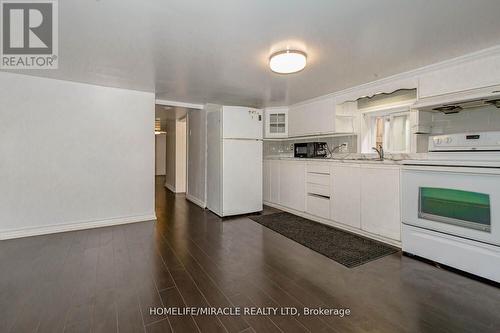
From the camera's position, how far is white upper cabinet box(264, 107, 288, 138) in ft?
15.8

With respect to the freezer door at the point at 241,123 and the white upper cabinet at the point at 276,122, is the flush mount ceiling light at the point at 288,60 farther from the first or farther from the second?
the white upper cabinet at the point at 276,122

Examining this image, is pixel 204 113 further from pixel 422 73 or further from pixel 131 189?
pixel 422 73

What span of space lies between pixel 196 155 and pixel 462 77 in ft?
14.6

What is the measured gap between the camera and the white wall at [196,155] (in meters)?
4.75

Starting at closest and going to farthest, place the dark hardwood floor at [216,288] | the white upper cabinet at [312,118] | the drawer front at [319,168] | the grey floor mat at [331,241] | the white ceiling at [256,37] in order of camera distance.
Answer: the dark hardwood floor at [216,288]
the white ceiling at [256,37]
the grey floor mat at [331,241]
the drawer front at [319,168]
the white upper cabinet at [312,118]

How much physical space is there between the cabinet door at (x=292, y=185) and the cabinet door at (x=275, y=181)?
10 centimetres

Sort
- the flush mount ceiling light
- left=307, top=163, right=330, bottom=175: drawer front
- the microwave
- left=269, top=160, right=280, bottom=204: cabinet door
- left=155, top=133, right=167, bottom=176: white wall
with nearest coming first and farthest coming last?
the flush mount ceiling light, left=307, top=163, right=330, bottom=175: drawer front, the microwave, left=269, top=160, right=280, bottom=204: cabinet door, left=155, top=133, right=167, bottom=176: white wall

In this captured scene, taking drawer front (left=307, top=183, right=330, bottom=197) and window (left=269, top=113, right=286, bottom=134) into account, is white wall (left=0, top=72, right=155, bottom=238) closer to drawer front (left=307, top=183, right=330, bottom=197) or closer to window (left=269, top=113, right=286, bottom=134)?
window (left=269, top=113, right=286, bottom=134)

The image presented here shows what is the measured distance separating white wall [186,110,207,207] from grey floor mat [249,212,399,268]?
1610 mm

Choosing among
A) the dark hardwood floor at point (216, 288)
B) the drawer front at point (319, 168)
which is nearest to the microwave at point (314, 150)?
the drawer front at point (319, 168)

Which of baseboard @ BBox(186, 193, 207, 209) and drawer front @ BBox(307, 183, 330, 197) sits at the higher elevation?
drawer front @ BBox(307, 183, 330, 197)

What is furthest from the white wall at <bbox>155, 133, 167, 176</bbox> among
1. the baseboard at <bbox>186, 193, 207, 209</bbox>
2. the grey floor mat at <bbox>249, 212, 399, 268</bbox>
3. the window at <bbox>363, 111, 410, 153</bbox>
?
the window at <bbox>363, 111, 410, 153</bbox>

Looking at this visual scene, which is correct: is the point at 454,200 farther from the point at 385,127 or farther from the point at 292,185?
the point at 292,185

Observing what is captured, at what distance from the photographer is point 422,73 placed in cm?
270
